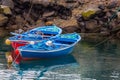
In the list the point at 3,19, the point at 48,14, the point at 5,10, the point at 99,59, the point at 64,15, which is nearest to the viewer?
the point at 99,59

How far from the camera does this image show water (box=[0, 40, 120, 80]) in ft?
121

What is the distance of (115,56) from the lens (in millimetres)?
45562

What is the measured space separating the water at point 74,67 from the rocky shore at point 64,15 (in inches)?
406

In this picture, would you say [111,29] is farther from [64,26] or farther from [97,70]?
[97,70]

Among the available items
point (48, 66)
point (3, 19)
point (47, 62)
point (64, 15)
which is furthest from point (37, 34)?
point (64, 15)

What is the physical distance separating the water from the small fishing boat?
1.74 meters

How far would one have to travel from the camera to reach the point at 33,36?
49812mm

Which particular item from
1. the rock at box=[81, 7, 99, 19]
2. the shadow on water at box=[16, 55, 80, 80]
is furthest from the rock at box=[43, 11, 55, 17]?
the shadow on water at box=[16, 55, 80, 80]

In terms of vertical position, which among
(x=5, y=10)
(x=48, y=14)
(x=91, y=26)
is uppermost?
(x=5, y=10)

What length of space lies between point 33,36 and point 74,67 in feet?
33.9

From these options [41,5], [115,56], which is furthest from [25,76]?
[41,5]

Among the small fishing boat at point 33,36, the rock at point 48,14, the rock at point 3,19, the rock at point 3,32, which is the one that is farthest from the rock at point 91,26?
the rock at point 3,19

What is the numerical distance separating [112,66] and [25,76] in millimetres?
9003

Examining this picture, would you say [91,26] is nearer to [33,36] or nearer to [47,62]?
[33,36]
